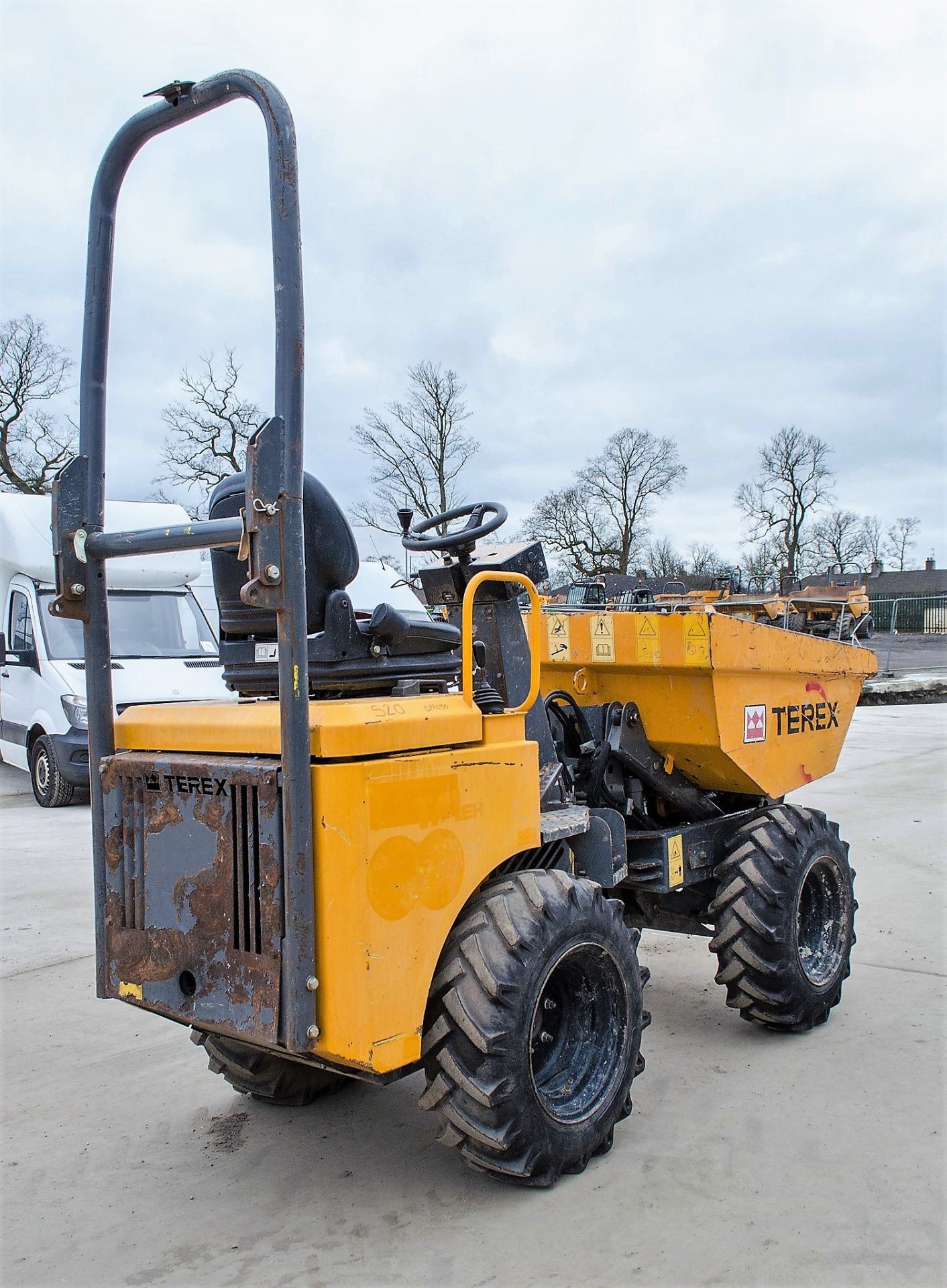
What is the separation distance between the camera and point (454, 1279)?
8.54 ft

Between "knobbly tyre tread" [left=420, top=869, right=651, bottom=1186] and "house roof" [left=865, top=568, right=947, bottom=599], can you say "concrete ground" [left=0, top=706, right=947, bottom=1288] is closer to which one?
"knobbly tyre tread" [left=420, top=869, right=651, bottom=1186]

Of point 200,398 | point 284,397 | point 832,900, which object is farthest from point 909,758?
point 200,398

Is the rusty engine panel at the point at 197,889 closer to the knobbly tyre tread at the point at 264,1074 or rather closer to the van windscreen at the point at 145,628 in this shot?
the knobbly tyre tread at the point at 264,1074

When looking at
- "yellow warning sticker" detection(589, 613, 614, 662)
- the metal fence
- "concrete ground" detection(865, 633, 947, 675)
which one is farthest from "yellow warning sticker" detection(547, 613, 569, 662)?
the metal fence

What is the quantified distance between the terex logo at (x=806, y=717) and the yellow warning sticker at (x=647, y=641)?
0.70m

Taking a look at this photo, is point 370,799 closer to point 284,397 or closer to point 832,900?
point 284,397

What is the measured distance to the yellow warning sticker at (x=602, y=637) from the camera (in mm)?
4348

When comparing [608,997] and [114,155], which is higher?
[114,155]

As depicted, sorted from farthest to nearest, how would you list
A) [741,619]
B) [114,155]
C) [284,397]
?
1. [741,619]
2. [114,155]
3. [284,397]

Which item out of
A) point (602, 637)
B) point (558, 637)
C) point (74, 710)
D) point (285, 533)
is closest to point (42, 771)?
point (74, 710)

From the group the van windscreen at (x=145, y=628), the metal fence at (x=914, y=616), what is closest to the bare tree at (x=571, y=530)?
the metal fence at (x=914, y=616)

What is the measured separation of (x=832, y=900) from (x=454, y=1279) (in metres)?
2.59

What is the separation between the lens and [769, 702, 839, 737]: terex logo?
4.62m

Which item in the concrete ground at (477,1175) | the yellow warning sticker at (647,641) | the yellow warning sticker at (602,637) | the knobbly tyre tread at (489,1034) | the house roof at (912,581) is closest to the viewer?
the concrete ground at (477,1175)
